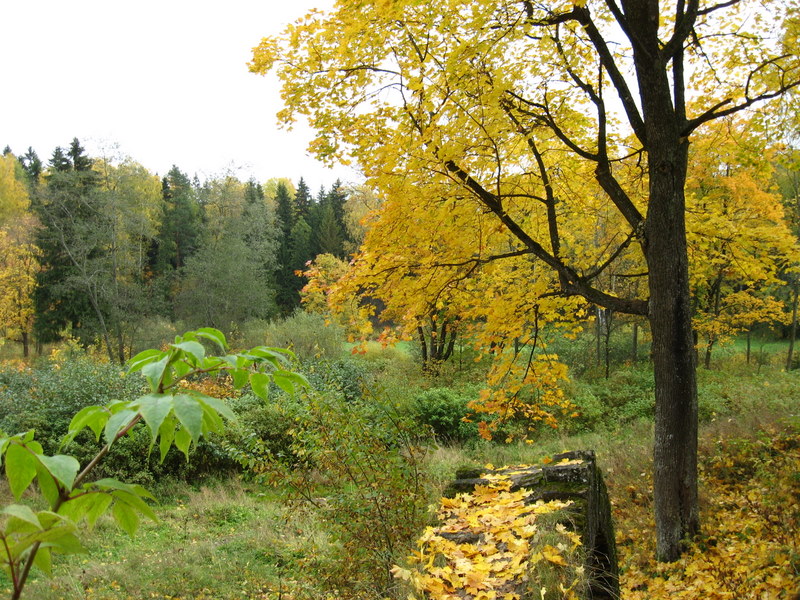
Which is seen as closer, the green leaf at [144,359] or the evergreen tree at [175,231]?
the green leaf at [144,359]

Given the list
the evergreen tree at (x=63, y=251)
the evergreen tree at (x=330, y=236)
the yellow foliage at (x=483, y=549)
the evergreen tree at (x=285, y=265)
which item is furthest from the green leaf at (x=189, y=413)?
the evergreen tree at (x=330, y=236)

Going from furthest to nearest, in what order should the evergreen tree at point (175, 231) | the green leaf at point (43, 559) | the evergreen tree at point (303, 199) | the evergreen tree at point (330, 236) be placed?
the evergreen tree at point (303, 199), the evergreen tree at point (330, 236), the evergreen tree at point (175, 231), the green leaf at point (43, 559)

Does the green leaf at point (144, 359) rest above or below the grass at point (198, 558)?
above

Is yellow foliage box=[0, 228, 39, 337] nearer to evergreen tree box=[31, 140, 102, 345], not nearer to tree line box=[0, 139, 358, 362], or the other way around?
tree line box=[0, 139, 358, 362]

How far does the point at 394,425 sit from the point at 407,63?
3.56 m

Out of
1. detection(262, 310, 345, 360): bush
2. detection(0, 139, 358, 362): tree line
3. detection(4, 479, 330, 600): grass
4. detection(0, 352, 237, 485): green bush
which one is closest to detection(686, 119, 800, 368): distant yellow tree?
detection(4, 479, 330, 600): grass

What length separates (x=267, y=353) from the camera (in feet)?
4.06

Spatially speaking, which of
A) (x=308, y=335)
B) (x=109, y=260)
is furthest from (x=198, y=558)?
(x=109, y=260)

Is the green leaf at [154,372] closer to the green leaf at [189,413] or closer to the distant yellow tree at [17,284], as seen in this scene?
the green leaf at [189,413]

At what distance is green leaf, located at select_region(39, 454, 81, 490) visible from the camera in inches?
36.9

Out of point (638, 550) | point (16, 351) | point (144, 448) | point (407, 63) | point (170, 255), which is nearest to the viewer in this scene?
point (407, 63)

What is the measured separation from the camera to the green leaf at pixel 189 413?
35.2 inches

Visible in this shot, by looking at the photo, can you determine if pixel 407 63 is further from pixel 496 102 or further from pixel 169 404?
pixel 169 404

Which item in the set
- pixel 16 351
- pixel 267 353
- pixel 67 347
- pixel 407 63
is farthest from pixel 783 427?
pixel 16 351
